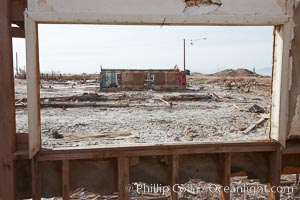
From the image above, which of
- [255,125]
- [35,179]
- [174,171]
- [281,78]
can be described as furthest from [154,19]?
[255,125]

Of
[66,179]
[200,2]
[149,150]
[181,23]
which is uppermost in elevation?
[200,2]

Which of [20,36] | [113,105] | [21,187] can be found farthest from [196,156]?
[113,105]

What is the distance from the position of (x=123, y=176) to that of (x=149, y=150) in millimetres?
448

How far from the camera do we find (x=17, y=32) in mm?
3389

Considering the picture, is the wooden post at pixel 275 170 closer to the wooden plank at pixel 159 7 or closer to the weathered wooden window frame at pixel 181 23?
the weathered wooden window frame at pixel 181 23

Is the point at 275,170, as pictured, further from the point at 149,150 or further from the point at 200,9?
the point at 200,9

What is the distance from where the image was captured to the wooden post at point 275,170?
3732mm

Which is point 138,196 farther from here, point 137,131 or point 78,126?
point 78,126

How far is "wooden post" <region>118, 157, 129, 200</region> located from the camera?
3562mm

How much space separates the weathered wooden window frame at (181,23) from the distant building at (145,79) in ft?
93.9

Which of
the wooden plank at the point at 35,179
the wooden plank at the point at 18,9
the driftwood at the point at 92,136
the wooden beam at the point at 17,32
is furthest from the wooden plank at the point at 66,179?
the driftwood at the point at 92,136

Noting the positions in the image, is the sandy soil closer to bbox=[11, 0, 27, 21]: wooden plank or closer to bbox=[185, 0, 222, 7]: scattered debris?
bbox=[11, 0, 27, 21]: wooden plank

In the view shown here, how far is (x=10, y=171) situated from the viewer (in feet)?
10.7

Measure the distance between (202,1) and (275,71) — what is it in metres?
1.28
